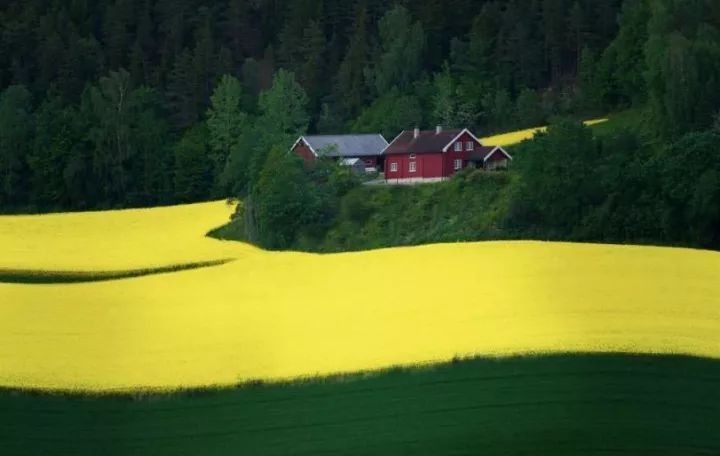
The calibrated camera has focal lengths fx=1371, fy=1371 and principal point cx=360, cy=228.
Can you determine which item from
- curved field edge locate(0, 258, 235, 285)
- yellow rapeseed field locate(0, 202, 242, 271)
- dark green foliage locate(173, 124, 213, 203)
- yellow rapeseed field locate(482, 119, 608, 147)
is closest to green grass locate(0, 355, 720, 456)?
curved field edge locate(0, 258, 235, 285)

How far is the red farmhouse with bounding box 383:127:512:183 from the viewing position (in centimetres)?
3826

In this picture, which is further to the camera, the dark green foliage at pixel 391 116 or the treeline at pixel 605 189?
the dark green foliage at pixel 391 116

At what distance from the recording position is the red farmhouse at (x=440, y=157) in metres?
38.3

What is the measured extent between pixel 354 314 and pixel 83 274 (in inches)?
380

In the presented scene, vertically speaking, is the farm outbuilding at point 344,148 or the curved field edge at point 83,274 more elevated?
the farm outbuilding at point 344,148

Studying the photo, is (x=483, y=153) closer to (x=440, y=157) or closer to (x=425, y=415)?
(x=440, y=157)

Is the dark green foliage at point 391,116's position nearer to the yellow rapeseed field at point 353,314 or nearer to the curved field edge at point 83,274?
the curved field edge at point 83,274

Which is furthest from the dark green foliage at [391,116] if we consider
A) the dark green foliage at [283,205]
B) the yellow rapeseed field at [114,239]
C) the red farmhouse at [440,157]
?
the dark green foliage at [283,205]

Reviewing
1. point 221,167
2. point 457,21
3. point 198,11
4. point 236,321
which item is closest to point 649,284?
point 236,321

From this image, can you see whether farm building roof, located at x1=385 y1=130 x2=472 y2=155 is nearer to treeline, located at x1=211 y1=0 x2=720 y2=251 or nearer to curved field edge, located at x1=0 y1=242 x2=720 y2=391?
treeline, located at x1=211 y1=0 x2=720 y2=251

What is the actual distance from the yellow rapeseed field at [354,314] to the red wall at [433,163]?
814 centimetres

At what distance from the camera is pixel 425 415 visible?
20547 mm

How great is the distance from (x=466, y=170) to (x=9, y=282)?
41.0 feet

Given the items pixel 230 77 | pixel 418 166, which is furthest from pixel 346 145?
pixel 230 77
